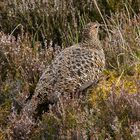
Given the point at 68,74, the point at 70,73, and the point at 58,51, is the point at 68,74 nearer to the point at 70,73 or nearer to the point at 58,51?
the point at 70,73

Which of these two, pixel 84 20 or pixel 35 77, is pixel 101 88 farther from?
pixel 84 20

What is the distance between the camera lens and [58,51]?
16.4 ft

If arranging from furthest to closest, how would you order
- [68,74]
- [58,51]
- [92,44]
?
1. [58,51]
2. [92,44]
3. [68,74]

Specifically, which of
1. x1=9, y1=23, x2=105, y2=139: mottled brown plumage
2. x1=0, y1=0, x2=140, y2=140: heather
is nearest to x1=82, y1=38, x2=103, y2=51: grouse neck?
x1=9, y1=23, x2=105, y2=139: mottled brown plumage

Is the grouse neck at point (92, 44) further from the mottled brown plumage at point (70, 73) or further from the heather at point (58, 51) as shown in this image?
Answer: the heather at point (58, 51)

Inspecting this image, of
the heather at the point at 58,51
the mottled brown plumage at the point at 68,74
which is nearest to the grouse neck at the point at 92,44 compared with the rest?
the mottled brown plumage at the point at 68,74

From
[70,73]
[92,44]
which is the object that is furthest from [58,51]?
[70,73]

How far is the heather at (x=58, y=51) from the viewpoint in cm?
394

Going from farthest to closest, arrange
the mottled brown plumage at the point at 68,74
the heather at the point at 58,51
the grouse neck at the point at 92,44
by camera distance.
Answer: the grouse neck at the point at 92,44, the mottled brown plumage at the point at 68,74, the heather at the point at 58,51

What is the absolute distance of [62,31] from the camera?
18.5 ft

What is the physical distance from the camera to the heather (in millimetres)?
3939

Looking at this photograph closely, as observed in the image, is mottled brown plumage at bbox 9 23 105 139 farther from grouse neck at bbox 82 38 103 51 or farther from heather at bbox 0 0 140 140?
heather at bbox 0 0 140 140

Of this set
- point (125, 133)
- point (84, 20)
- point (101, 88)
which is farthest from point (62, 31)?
point (125, 133)

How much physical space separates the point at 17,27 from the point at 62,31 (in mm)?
478
